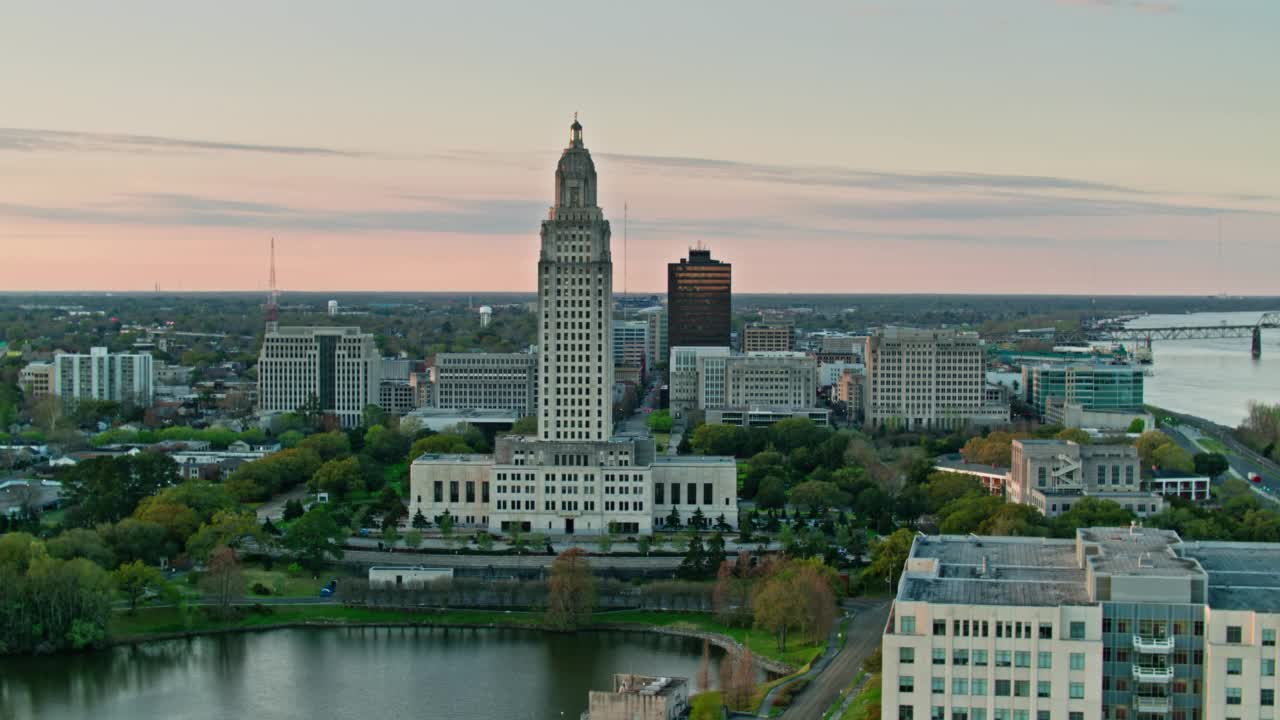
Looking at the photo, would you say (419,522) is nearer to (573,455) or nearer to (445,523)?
(445,523)

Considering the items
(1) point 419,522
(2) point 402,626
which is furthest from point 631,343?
(2) point 402,626

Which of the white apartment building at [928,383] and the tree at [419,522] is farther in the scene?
the white apartment building at [928,383]

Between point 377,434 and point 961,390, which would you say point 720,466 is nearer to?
point 377,434

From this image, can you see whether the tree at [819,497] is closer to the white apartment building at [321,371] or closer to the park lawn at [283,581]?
the park lawn at [283,581]

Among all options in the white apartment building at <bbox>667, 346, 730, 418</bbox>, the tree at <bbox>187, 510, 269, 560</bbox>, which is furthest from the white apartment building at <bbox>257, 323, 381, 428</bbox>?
the tree at <bbox>187, 510, 269, 560</bbox>

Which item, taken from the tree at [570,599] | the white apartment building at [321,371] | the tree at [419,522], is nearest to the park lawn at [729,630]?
the tree at [570,599]

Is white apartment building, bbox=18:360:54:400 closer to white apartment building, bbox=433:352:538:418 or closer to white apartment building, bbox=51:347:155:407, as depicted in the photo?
white apartment building, bbox=51:347:155:407

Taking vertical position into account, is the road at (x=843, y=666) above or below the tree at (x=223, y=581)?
below
